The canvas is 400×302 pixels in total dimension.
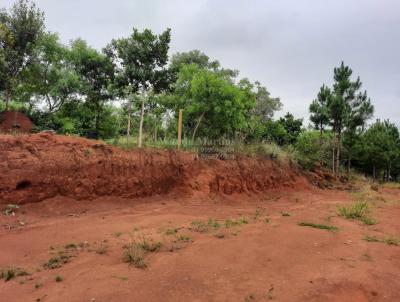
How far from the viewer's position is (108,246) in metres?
7.27

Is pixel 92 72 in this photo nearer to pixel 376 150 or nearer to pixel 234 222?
pixel 234 222

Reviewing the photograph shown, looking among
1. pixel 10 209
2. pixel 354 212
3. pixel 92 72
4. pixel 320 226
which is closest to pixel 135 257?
pixel 320 226

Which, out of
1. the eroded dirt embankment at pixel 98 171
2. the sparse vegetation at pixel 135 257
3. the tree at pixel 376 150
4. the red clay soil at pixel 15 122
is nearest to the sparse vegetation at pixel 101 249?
the sparse vegetation at pixel 135 257

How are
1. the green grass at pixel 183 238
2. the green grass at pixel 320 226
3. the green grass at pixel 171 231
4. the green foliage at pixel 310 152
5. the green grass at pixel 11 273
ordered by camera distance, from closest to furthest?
the green grass at pixel 11 273 < the green grass at pixel 183 238 < the green grass at pixel 171 231 < the green grass at pixel 320 226 < the green foliage at pixel 310 152

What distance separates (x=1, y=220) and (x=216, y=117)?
10428 millimetres

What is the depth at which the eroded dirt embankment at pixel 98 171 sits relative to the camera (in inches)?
415

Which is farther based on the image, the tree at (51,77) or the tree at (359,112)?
the tree at (359,112)

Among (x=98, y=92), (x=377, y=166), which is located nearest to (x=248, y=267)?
(x=98, y=92)

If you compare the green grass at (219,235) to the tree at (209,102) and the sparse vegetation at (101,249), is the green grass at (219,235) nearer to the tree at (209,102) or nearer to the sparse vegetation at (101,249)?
the sparse vegetation at (101,249)

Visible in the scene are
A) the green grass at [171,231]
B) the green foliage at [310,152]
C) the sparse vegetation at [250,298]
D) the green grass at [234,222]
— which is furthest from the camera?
the green foliage at [310,152]

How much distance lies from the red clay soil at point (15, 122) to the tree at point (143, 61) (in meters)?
4.32

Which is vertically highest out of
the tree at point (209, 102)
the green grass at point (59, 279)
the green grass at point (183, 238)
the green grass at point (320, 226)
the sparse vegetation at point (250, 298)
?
the tree at point (209, 102)

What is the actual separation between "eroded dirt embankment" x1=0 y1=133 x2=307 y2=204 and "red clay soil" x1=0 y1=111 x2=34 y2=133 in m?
3.74

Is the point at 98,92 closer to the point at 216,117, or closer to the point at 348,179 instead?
the point at 216,117
